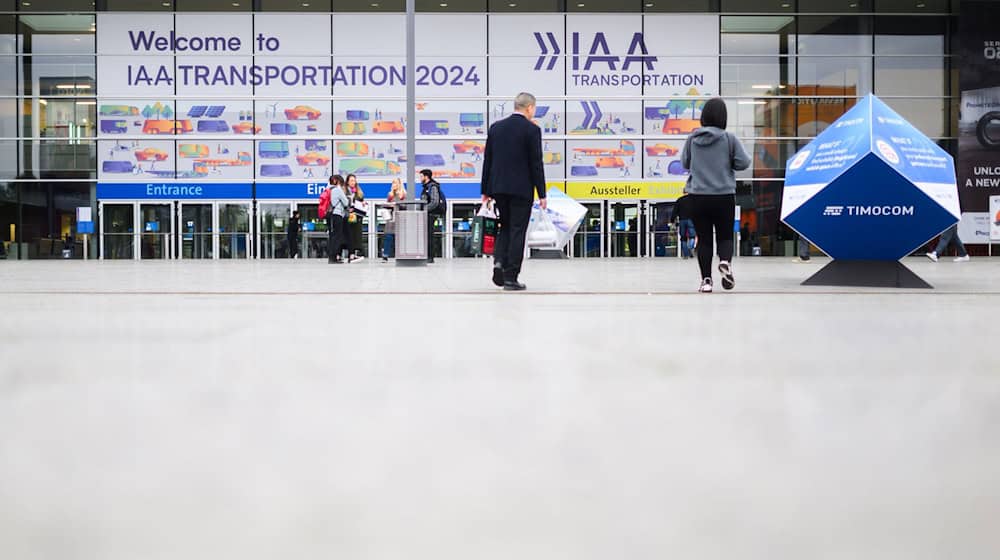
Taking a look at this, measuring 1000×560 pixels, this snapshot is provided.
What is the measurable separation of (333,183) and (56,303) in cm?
1235

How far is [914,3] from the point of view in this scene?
109 feet

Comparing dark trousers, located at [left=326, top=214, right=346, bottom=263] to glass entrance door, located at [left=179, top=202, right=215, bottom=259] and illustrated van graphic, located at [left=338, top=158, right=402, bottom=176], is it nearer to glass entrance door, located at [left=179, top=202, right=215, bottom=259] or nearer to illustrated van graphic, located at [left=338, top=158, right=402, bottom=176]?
illustrated van graphic, located at [left=338, top=158, right=402, bottom=176]

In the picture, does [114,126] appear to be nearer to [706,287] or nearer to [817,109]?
[817,109]

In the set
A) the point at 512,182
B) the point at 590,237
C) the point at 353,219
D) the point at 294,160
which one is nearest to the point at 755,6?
the point at 590,237

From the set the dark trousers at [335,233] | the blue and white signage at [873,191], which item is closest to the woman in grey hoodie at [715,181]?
the blue and white signage at [873,191]

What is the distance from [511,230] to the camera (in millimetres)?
10000

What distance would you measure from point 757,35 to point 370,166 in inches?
523

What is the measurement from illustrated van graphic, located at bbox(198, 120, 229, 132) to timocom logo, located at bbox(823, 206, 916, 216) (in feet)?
83.5

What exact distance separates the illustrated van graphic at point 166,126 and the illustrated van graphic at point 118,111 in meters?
0.58

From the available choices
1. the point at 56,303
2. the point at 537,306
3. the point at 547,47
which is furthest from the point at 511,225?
the point at 547,47

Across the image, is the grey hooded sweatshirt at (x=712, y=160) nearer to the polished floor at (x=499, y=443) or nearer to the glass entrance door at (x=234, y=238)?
the polished floor at (x=499, y=443)

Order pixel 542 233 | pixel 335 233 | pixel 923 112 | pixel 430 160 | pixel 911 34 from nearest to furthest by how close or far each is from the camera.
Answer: pixel 335 233, pixel 542 233, pixel 430 160, pixel 923 112, pixel 911 34

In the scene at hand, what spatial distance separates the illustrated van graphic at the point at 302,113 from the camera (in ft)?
107

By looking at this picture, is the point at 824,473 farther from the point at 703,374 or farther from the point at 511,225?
the point at 511,225
